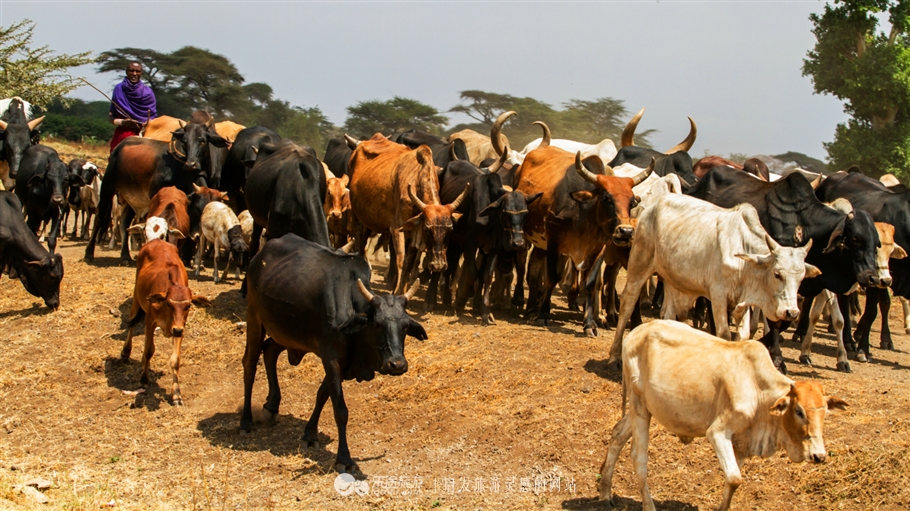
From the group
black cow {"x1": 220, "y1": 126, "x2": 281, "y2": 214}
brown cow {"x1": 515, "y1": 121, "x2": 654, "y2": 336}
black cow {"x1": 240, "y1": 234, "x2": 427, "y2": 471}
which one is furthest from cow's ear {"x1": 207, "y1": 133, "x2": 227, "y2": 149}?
black cow {"x1": 240, "y1": 234, "x2": 427, "y2": 471}

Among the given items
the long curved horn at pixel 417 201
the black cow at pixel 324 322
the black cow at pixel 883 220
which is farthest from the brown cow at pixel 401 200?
the black cow at pixel 883 220

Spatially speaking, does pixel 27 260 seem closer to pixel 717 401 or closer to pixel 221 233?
pixel 221 233

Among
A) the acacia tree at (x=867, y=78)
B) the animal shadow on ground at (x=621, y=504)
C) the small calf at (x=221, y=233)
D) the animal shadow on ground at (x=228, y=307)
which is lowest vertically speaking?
the animal shadow on ground at (x=228, y=307)

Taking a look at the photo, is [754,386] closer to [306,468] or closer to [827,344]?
[306,468]

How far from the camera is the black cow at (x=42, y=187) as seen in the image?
14.4m

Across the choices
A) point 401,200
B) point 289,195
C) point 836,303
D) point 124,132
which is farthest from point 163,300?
point 124,132

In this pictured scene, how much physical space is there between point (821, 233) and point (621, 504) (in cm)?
541

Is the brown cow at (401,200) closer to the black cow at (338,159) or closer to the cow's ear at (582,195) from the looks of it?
the cow's ear at (582,195)

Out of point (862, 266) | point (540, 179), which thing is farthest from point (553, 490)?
point (540, 179)

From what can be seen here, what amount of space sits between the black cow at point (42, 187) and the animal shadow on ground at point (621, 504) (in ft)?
32.5

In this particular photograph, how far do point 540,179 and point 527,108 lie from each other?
27.9m

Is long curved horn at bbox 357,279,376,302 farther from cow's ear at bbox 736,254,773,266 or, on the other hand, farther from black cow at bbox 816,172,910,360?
black cow at bbox 816,172,910,360

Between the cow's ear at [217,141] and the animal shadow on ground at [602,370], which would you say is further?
the cow's ear at [217,141]

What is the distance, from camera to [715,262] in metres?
9.14
